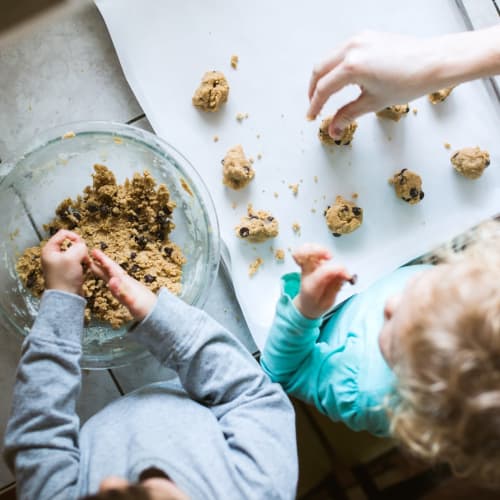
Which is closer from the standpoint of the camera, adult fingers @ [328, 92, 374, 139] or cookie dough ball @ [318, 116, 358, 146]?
adult fingers @ [328, 92, 374, 139]

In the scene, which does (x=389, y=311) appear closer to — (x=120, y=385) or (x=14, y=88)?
(x=120, y=385)

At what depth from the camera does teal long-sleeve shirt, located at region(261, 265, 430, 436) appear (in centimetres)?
72

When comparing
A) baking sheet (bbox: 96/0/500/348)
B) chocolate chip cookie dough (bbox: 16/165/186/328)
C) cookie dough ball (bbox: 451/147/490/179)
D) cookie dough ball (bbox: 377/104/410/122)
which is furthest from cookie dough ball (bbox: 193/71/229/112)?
cookie dough ball (bbox: 451/147/490/179)

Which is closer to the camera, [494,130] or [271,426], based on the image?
[271,426]

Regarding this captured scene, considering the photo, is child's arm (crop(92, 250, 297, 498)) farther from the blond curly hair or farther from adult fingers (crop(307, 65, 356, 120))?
adult fingers (crop(307, 65, 356, 120))

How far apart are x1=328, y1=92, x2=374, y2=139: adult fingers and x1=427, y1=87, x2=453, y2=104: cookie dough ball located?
0.17 meters

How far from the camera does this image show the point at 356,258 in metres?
0.85

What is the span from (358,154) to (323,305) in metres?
0.27

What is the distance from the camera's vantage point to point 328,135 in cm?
82

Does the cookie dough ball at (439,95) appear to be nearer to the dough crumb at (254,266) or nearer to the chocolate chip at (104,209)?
the dough crumb at (254,266)

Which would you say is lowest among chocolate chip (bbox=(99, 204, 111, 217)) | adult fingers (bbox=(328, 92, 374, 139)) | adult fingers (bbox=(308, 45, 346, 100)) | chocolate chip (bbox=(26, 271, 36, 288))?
chocolate chip (bbox=(26, 271, 36, 288))

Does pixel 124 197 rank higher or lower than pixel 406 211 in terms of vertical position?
higher

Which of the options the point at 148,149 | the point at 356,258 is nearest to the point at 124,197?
the point at 148,149

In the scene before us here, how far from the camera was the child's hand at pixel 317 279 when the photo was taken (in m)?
0.67
